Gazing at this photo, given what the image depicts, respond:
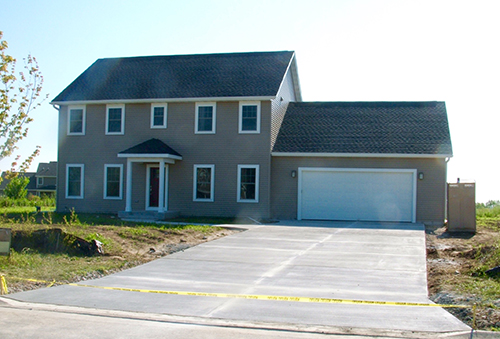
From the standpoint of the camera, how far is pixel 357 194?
22.6 m

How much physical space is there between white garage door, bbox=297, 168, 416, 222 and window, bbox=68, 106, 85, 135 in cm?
1121

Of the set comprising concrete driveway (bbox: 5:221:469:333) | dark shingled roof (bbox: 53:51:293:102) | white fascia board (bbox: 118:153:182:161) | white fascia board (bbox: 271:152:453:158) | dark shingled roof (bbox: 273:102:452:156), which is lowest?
concrete driveway (bbox: 5:221:469:333)

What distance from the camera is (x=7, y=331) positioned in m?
6.37

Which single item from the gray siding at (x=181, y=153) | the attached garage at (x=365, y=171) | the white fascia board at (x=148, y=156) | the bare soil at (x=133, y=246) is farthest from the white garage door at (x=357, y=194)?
the bare soil at (x=133, y=246)

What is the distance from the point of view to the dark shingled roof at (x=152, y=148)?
22.8 meters

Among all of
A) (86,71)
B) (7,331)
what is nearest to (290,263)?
(7,331)

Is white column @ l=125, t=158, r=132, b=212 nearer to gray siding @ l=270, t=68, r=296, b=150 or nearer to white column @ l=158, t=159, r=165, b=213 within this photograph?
white column @ l=158, t=159, r=165, b=213

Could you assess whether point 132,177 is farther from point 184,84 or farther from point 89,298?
point 89,298

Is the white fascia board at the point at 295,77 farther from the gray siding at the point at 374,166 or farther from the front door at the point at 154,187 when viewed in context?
the front door at the point at 154,187

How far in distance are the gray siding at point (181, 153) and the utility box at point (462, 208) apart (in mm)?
7757

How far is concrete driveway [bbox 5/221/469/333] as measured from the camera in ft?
23.6

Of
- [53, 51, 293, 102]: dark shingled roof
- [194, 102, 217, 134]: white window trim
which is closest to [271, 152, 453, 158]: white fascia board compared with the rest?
[53, 51, 293, 102]: dark shingled roof

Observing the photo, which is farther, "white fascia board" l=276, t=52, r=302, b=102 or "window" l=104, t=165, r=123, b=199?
"white fascia board" l=276, t=52, r=302, b=102

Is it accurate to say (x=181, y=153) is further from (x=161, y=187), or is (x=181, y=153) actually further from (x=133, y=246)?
(x=133, y=246)
